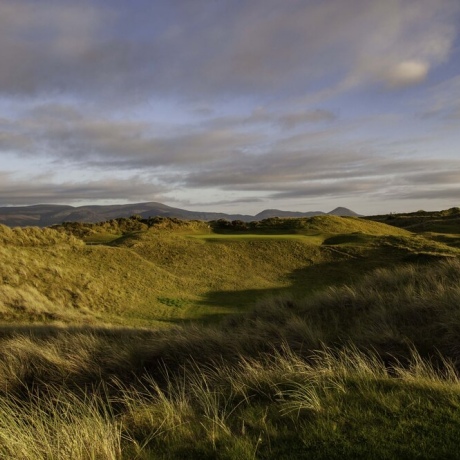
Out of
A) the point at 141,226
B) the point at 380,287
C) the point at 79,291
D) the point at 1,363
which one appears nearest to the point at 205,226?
the point at 141,226

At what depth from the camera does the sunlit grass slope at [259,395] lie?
136 inches

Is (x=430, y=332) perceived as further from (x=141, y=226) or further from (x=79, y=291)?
(x=141, y=226)

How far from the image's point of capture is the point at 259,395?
16.0ft

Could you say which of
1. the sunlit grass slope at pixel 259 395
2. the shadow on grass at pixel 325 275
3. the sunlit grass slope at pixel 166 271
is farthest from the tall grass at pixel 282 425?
the shadow on grass at pixel 325 275

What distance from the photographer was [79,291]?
18609mm

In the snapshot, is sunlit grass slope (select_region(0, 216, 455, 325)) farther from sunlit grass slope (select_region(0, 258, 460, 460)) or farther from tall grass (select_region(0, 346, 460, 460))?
tall grass (select_region(0, 346, 460, 460))

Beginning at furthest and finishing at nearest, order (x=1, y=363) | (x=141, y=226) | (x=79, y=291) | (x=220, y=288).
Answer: (x=141, y=226) → (x=220, y=288) → (x=79, y=291) → (x=1, y=363)

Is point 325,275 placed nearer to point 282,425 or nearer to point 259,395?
point 259,395

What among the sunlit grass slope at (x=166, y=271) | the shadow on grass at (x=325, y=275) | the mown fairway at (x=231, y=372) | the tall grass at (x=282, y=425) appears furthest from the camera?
the shadow on grass at (x=325, y=275)

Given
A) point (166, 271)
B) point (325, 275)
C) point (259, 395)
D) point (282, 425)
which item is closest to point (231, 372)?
point (259, 395)

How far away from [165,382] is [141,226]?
35.3m

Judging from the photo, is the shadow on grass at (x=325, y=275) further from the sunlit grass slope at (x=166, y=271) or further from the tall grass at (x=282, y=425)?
the tall grass at (x=282, y=425)

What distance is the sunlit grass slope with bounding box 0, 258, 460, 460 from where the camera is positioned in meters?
3.46

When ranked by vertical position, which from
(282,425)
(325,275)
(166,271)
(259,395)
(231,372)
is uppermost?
(282,425)
